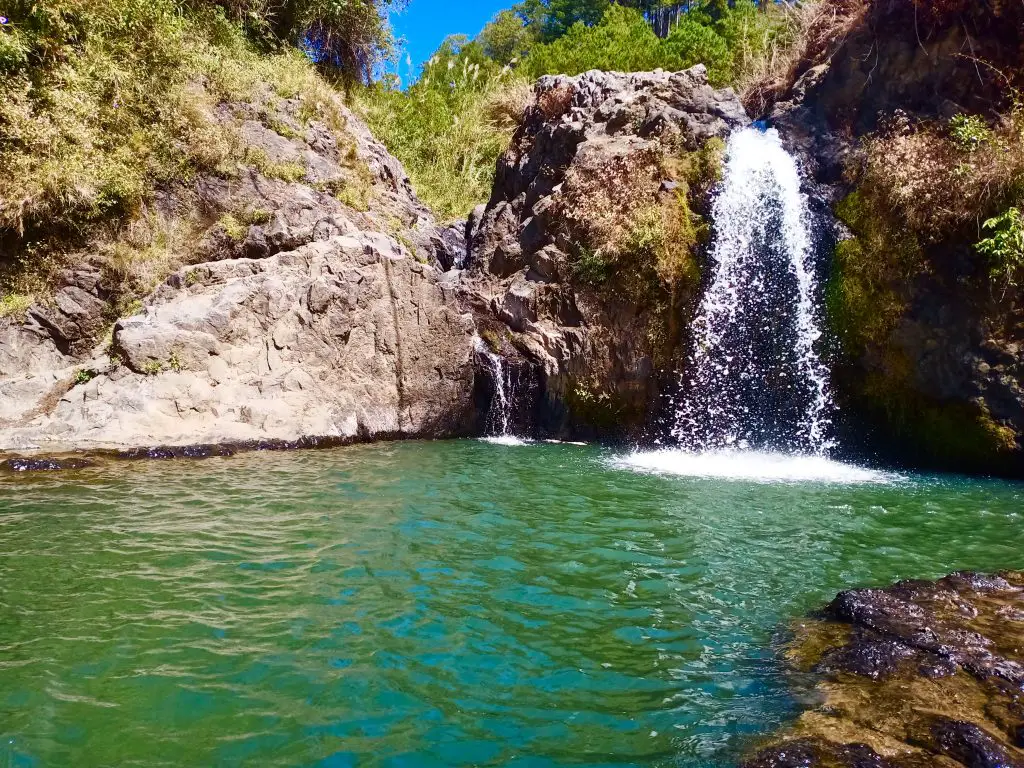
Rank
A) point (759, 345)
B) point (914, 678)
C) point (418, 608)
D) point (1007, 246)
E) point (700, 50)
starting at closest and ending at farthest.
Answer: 1. point (914, 678)
2. point (418, 608)
3. point (1007, 246)
4. point (759, 345)
5. point (700, 50)

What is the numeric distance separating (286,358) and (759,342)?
8.59 meters

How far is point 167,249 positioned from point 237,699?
1187 centimetres

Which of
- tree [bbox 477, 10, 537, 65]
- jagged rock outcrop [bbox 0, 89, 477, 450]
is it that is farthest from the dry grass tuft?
tree [bbox 477, 10, 537, 65]

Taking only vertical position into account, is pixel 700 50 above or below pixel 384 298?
above

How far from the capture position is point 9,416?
33.3 feet

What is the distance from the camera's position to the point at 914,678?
3.88 metres

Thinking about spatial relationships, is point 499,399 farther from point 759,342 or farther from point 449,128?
point 449,128

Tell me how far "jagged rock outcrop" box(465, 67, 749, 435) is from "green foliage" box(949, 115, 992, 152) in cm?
430

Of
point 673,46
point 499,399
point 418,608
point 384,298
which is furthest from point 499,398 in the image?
point 673,46

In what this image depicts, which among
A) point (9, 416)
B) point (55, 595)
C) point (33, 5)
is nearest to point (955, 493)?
point (55, 595)

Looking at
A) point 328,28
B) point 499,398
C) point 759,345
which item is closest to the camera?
point 759,345

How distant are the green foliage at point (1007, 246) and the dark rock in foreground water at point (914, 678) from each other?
7246 mm

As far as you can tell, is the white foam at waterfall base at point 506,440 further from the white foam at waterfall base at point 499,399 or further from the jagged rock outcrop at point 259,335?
the jagged rock outcrop at point 259,335

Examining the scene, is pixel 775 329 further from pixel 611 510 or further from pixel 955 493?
pixel 611 510
